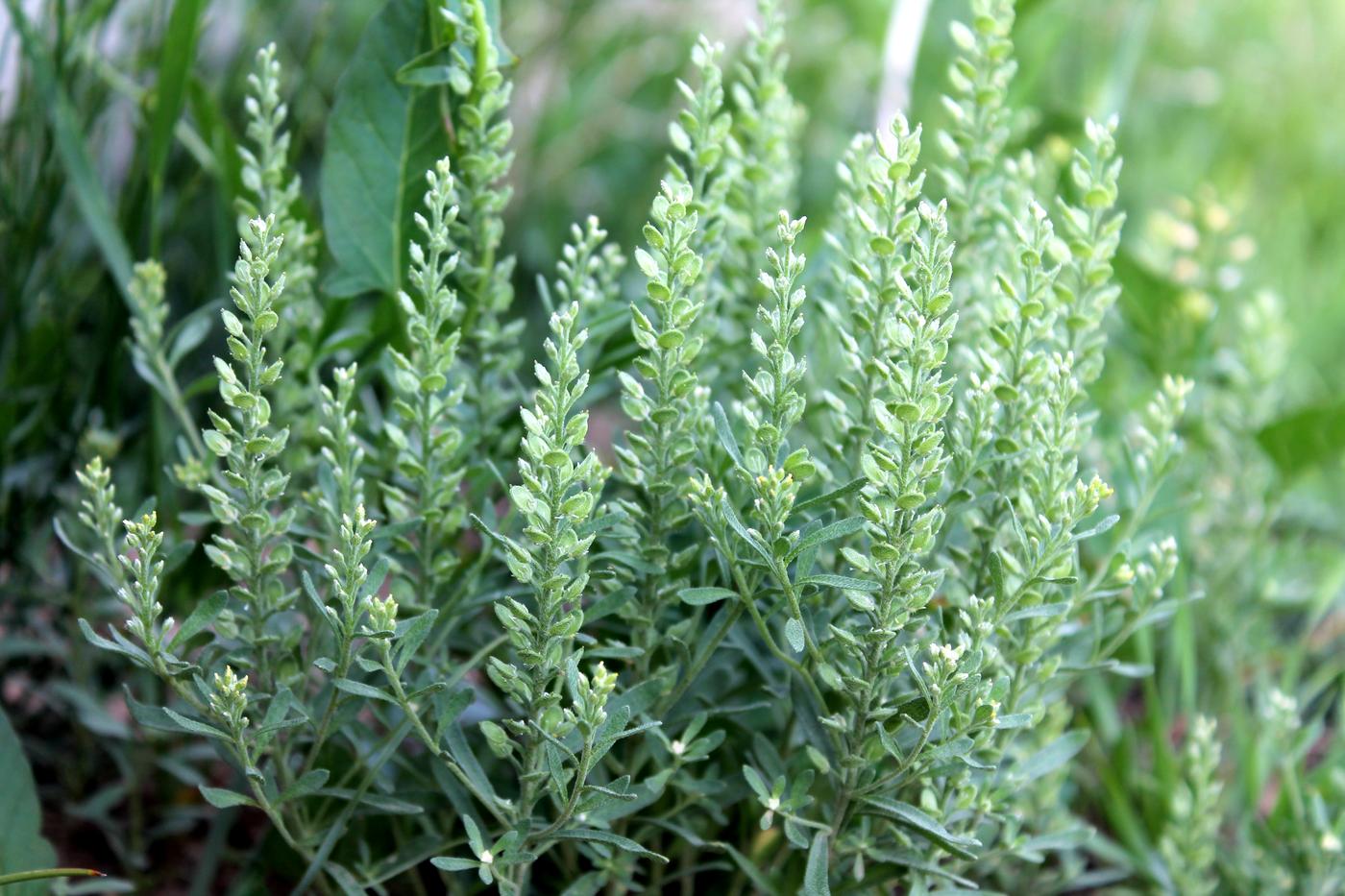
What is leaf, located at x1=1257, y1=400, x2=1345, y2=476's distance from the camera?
1.08 meters

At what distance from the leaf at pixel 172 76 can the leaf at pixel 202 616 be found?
38cm

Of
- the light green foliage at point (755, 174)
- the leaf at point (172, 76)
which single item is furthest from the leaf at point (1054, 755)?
the leaf at point (172, 76)

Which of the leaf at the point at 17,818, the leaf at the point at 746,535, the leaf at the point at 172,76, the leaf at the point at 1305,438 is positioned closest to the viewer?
the leaf at the point at 746,535

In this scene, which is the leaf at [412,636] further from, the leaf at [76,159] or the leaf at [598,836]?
the leaf at [76,159]

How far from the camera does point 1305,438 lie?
1.10m

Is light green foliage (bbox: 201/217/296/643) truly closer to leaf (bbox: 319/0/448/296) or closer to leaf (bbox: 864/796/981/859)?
leaf (bbox: 319/0/448/296)

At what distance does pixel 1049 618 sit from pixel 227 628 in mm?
462

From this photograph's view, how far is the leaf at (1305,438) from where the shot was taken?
1079mm

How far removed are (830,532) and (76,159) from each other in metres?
0.61

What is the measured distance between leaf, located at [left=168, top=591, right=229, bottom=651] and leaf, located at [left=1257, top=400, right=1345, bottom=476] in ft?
2.81

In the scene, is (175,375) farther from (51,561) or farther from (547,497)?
(547,497)

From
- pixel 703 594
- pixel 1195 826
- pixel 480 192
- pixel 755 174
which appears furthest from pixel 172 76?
pixel 1195 826

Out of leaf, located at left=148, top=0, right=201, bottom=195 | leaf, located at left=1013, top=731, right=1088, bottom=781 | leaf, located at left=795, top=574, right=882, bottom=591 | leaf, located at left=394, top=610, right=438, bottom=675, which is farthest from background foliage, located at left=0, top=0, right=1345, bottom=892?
leaf, located at left=795, top=574, right=882, bottom=591

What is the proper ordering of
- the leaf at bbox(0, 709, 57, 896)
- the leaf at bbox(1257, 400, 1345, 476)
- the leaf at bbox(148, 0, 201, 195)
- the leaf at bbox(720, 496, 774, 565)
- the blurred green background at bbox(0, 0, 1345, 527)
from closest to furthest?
the leaf at bbox(720, 496, 774, 565) → the leaf at bbox(0, 709, 57, 896) → the leaf at bbox(148, 0, 201, 195) → the blurred green background at bbox(0, 0, 1345, 527) → the leaf at bbox(1257, 400, 1345, 476)
